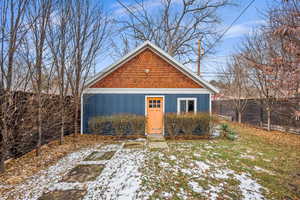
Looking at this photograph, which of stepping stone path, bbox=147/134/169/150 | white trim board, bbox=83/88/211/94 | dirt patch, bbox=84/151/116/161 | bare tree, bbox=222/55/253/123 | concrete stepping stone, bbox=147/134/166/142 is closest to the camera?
dirt patch, bbox=84/151/116/161

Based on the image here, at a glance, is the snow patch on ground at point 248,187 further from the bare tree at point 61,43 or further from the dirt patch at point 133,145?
the bare tree at point 61,43

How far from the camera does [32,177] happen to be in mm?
3537

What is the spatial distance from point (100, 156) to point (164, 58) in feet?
19.7

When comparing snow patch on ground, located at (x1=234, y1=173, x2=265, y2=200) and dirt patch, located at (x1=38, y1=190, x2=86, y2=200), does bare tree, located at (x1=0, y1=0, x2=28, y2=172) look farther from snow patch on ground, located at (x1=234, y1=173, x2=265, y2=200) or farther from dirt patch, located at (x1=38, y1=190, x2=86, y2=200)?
snow patch on ground, located at (x1=234, y1=173, x2=265, y2=200)

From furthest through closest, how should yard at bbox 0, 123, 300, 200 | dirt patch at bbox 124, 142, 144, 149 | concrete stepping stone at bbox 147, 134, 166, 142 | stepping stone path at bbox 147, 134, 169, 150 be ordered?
concrete stepping stone at bbox 147, 134, 166, 142 → dirt patch at bbox 124, 142, 144, 149 → stepping stone path at bbox 147, 134, 169, 150 → yard at bbox 0, 123, 300, 200

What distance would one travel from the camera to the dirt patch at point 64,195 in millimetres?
2796

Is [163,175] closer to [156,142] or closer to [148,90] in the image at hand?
[156,142]

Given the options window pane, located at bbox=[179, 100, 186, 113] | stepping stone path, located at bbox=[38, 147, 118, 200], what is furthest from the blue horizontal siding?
stepping stone path, located at bbox=[38, 147, 118, 200]

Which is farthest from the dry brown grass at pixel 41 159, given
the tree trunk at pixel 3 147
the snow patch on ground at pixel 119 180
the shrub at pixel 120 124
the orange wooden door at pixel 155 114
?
the orange wooden door at pixel 155 114

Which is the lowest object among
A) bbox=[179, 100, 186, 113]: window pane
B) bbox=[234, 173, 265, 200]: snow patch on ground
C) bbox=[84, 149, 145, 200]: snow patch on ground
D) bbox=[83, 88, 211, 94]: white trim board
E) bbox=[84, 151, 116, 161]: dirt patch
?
bbox=[84, 151, 116, 161]: dirt patch

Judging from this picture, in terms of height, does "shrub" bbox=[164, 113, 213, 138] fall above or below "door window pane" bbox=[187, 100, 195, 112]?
below

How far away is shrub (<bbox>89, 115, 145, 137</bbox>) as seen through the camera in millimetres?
7078

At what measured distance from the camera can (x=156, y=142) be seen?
6508 millimetres

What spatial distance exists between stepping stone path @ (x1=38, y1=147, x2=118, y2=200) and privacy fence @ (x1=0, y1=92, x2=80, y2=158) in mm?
1885
